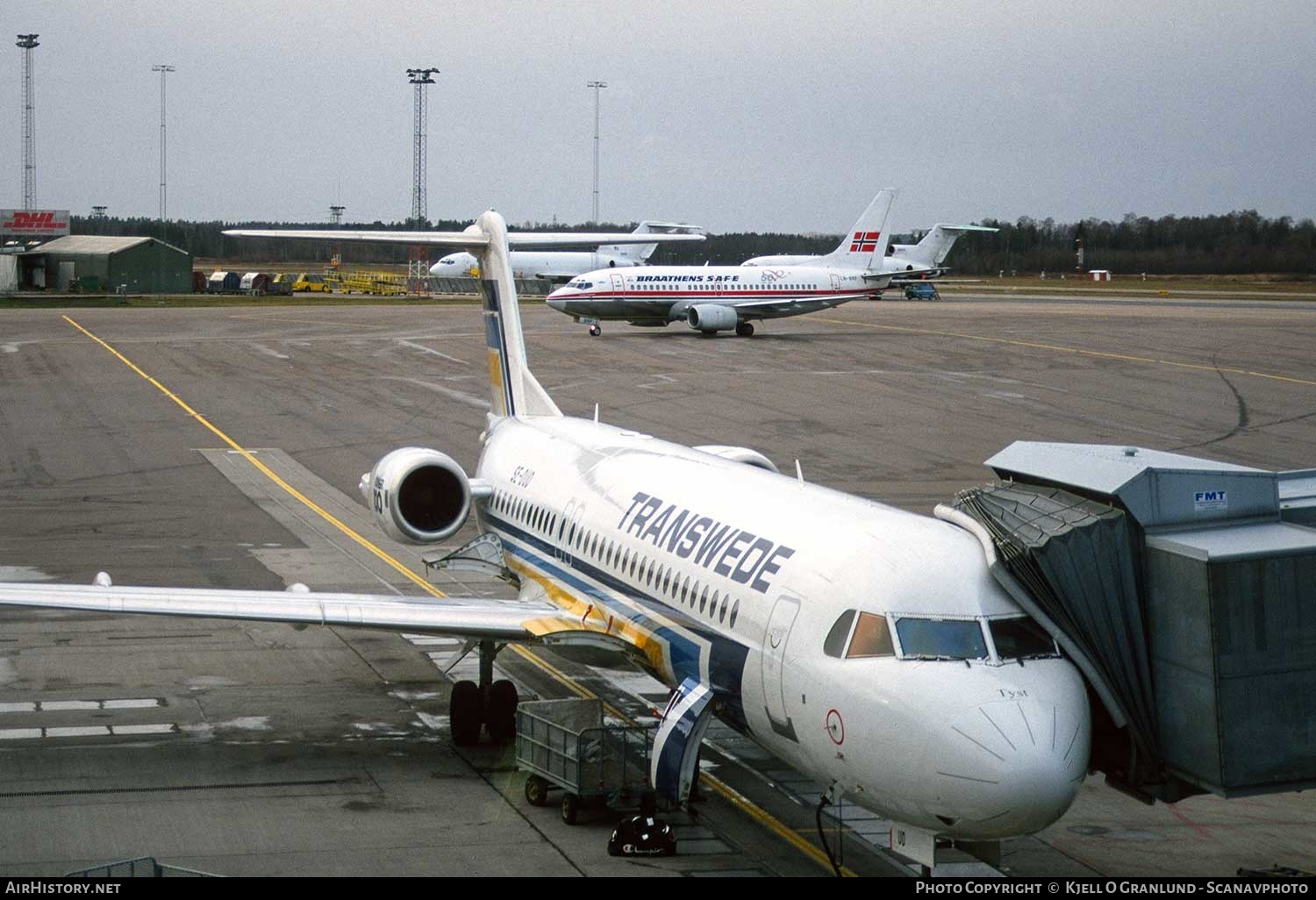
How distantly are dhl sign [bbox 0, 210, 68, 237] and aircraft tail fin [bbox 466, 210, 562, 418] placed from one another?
409ft

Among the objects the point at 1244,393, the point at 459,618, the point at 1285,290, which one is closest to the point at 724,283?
the point at 1244,393

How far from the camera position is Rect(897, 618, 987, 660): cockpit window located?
11742 mm

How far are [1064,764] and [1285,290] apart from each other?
129 meters

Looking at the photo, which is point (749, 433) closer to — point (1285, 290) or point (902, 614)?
point (902, 614)

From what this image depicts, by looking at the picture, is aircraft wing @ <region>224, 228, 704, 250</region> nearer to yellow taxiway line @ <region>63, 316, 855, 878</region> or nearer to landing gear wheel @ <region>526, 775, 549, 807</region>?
yellow taxiway line @ <region>63, 316, 855, 878</region>

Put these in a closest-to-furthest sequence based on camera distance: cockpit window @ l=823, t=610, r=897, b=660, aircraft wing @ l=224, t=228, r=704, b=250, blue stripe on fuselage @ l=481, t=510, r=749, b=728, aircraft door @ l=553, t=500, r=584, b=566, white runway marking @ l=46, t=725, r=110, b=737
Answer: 1. cockpit window @ l=823, t=610, r=897, b=660
2. blue stripe on fuselage @ l=481, t=510, r=749, b=728
3. white runway marking @ l=46, t=725, r=110, b=737
4. aircraft door @ l=553, t=500, r=584, b=566
5. aircraft wing @ l=224, t=228, r=704, b=250

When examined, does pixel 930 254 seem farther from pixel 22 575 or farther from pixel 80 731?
pixel 80 731

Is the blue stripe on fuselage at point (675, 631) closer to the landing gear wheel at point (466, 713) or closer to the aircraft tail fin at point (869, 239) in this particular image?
the landing gear wheel at point (466, 713)

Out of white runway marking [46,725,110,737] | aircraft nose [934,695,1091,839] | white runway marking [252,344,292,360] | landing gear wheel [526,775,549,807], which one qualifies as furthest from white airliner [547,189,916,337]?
aircraft nose [934,695,1091,839]

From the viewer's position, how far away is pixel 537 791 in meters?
15.8

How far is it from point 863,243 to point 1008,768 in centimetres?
6628

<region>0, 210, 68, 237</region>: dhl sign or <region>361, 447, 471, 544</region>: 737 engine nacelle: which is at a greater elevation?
<region>0, 210, 68, 237</region>: dhl sign

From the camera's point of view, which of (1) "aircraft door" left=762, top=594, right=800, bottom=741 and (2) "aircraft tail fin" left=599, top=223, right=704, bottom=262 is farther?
(2) "aircraft tail fin" left=599, top=223, right=704, bottom=262

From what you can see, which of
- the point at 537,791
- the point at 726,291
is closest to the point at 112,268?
the point at 726,291
